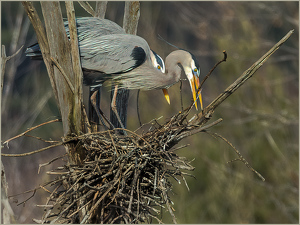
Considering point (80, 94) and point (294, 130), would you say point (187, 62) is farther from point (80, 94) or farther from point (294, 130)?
point (294, 130)

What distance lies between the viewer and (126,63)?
3262 mm

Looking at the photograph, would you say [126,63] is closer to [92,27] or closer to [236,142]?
[92,27]

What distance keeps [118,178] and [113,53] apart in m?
0.94

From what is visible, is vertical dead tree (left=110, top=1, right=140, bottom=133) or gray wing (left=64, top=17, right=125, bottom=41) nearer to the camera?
gray wing (left=64, top=17, right=125, bottom=41)

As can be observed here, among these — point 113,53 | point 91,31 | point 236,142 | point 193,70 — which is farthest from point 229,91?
point 236,142

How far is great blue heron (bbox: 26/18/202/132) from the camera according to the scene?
314 cm

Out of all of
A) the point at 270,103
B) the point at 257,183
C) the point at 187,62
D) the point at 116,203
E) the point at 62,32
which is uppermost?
the point at 62,32

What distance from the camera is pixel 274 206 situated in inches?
305

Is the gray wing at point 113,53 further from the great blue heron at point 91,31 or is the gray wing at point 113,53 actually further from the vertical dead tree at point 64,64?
the vertical dead tree at point 64,64

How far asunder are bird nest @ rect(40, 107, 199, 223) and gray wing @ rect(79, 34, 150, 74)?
589 mm

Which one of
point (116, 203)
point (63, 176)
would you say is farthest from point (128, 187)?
point (63, 176)

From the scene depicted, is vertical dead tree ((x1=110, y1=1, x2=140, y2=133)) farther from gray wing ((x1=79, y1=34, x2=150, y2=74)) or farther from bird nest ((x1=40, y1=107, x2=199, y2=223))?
bird nest ((x1=40, y1=107, x2=199, y2=223))

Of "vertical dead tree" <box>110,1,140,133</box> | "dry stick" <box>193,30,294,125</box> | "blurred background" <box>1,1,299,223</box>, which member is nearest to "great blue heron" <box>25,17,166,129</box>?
"vertical dead tree" <box>110,1,140,133</box>

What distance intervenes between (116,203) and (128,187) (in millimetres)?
106
